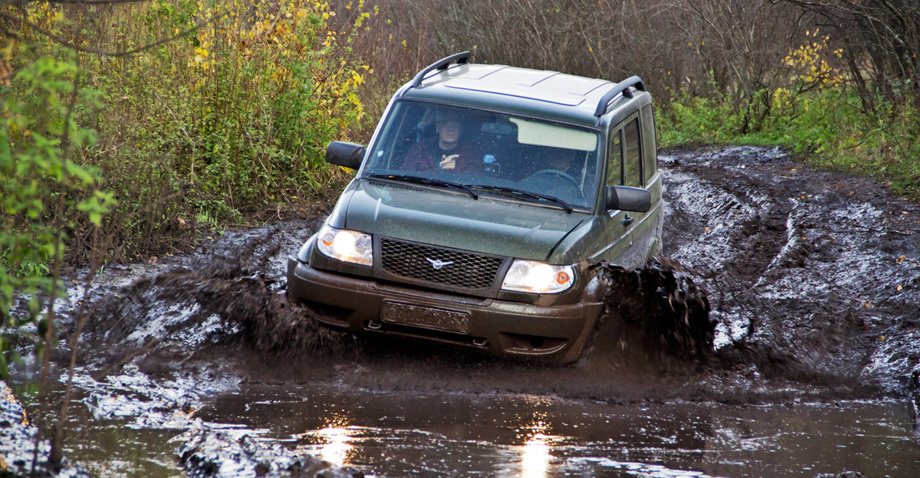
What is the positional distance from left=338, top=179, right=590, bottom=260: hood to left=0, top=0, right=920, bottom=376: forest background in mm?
1564

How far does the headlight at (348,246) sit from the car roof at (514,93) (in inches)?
54.7

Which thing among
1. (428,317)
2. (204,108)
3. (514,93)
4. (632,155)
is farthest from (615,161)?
(204,108)

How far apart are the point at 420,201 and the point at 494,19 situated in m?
20.9

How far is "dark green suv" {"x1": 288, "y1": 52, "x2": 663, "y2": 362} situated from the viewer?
5.12m

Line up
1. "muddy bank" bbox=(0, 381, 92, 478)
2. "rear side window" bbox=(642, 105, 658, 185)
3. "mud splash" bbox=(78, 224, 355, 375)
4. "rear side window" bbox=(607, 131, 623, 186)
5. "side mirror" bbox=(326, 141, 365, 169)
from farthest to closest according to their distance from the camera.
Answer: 1. "rear side window" bbox=(642, 105, 658, 185)
2. "side mirror" bbox=(326, 141, 365, 169)
3. "rear side window" bbox=(607, 131, 623, 186)
4. "mud splash" bbox=(78, 224, 355, 375)
5. "muddy bank" bbox=(0, 381, 92, 478)

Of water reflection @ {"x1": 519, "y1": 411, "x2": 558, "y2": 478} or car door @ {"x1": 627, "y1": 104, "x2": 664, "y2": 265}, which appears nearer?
water reflection @ {"x1": 519, "y1": 411, "x2": 558, "y2": 478}

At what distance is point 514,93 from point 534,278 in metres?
1.70

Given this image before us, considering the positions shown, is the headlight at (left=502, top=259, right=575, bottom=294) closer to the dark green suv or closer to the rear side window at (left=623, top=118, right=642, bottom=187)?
the dark green suv

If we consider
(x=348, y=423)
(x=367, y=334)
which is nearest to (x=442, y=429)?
(x=348, y=423)

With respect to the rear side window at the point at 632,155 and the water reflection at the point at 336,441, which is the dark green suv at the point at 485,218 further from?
the water reflection at the point at 336,441

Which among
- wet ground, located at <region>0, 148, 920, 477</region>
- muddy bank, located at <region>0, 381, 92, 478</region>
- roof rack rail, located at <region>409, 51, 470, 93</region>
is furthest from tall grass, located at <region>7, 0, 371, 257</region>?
muddy bank, located at <region>0, 381, 92, 478</region>

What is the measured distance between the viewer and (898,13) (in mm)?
14758

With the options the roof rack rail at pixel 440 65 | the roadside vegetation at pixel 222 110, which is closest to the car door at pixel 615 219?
the roof rack rail at pixel 440 65

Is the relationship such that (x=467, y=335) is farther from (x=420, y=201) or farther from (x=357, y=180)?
(x=357, y=180)
